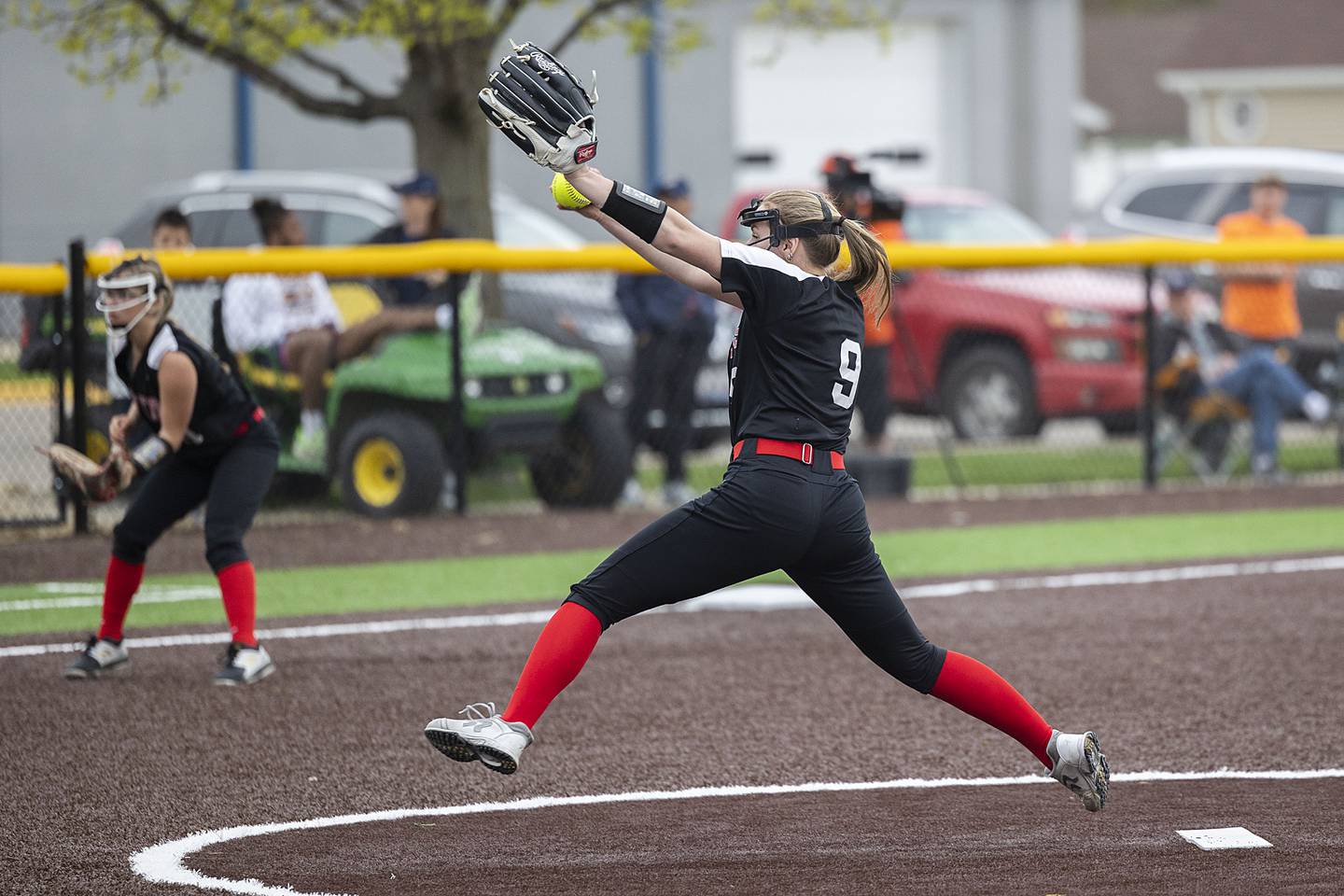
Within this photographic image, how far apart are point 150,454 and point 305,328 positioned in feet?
15.8

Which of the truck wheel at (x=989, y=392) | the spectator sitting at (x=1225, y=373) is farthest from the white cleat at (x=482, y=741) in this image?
the truck wheel at (x=989, y=392)

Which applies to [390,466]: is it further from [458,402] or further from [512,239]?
[512,239]

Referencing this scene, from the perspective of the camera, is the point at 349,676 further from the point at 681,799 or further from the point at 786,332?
the point at 786,332

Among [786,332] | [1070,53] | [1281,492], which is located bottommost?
[1281,492]

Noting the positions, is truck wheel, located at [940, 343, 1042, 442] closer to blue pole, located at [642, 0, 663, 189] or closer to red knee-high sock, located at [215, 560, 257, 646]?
red knee-high sock, located at [215, 560, 257, 646]

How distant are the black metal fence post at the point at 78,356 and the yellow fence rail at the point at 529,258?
95mm

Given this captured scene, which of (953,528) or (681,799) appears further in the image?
(953,528)

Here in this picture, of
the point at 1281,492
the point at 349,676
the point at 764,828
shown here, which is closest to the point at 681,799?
the point at 764,828

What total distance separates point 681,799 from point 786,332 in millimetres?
1445

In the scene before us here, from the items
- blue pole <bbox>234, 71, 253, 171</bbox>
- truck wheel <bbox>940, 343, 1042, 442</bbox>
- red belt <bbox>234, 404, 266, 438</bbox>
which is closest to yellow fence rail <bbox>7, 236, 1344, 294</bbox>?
truck wheel <bbox>940, 343, 1042, 442</bbox>

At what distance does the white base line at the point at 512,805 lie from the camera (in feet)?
15.7

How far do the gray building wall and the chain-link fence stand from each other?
1114 centimetres

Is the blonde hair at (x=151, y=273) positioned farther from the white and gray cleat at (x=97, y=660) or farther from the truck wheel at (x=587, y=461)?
the truck wheel at (x=587, y=461)

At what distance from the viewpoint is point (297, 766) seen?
19.9 feet
